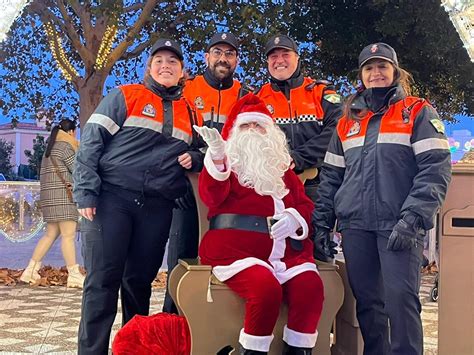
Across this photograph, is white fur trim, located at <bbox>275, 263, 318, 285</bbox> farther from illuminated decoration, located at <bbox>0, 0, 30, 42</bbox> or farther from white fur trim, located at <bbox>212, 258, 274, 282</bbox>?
illuminated decoration, located at <bbox>0, 0, 30, 42</bbox>

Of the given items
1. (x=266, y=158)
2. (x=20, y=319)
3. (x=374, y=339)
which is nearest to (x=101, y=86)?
(x=20, y=319)

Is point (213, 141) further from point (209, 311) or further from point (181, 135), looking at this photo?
point (209, 311)

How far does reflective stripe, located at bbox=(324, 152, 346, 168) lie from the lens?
3.20 meters

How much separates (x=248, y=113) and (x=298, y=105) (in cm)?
45

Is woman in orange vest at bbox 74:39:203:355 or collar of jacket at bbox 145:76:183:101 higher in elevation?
collar of jacket at bbox 145:76:183:101

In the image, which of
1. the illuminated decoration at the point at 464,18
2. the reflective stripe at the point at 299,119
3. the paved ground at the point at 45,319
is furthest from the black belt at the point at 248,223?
the illuminated decoration at the point at 464,18

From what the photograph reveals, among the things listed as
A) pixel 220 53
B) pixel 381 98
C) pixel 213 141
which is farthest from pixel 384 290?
pixel 220 53

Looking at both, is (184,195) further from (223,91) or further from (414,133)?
(414,133)

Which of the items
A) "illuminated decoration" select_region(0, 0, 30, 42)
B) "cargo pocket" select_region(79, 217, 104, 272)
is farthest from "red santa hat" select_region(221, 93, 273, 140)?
"illuminated decoration" select_region(0, 0, 30, 42)

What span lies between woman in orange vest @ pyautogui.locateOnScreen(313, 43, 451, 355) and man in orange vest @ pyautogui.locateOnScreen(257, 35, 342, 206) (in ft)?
1.23

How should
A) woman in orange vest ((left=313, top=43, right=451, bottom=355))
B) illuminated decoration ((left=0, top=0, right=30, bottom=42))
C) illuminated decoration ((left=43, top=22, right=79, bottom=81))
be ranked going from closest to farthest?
woman in orange vest ((left=313, top=43, right=451, bottom=355)) → illuminated decoration ((left=0, top=0, right=30, bottom=42)) → illuminated decoration ((left=43, top=22, right=79, bottom=81))

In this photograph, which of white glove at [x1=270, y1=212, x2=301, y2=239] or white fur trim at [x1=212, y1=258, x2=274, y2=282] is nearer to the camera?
white fur trim at [x1=212, y1=258, x2=274, y2=282]

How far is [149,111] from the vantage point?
3.38m

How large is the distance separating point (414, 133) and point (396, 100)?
0.66 feet
